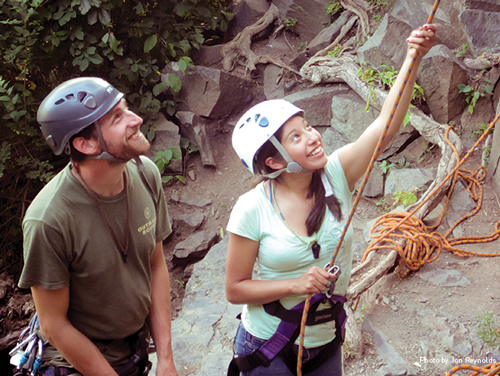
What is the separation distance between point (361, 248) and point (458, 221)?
0.95m

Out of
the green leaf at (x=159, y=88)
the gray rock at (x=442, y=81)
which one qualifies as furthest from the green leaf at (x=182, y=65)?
the gray rock at (x=442, y=81)

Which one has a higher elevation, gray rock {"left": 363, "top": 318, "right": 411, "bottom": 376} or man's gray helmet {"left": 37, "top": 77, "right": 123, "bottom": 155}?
man's gray helmet {"left": 37, "top": 77, "right": 123, "bottom": 155}

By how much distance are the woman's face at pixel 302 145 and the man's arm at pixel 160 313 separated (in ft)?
2.81

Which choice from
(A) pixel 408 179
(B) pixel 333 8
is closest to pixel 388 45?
(A) pixel 408 179

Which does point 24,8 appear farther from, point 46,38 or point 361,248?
point 361,248

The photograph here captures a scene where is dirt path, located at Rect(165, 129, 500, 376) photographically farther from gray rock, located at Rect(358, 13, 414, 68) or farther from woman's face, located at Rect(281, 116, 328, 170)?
gray rock, located at Rect(358, 13, 414, 68)

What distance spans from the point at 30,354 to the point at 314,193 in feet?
4.57

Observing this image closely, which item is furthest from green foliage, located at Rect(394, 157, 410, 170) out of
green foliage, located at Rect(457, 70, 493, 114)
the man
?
the man

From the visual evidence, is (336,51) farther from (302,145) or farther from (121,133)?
(121,133)

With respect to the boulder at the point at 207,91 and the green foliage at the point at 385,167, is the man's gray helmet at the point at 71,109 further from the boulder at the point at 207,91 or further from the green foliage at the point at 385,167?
the boulder at the point at 207,91

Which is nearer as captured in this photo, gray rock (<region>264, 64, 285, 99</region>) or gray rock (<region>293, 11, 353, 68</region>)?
gray rock (<region>293, 11, 353, 68</region>)

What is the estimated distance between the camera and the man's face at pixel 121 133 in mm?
1692

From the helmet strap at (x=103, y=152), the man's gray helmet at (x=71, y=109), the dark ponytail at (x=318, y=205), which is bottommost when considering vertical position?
the dark ponytail at (x=318, y=205)

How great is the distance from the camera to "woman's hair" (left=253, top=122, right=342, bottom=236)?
163cm
